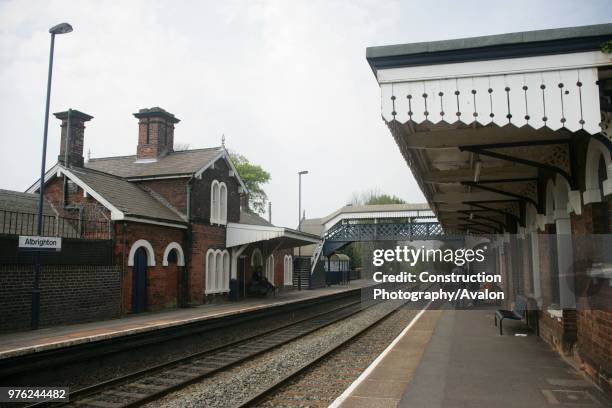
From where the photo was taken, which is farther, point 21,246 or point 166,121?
point 166,121

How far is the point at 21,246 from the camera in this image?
1131cm

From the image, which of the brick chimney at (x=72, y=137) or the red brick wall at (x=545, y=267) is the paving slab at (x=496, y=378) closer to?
the red brick wall at (x=545, y=267)

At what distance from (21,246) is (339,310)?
1371 centimetres

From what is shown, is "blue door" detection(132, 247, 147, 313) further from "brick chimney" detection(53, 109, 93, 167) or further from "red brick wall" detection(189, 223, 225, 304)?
"brick chimney" detection(53, 109, 93, 167)

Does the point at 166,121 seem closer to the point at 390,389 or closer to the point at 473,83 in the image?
the point at 390,389

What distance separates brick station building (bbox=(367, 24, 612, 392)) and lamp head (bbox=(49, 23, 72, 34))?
967 centimetres

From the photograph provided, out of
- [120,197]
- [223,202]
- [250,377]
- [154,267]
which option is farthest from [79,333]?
[223,202]

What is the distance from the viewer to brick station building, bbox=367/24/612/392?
386 centimetres

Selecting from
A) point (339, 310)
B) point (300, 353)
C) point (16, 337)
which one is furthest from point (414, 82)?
point (339, 310)

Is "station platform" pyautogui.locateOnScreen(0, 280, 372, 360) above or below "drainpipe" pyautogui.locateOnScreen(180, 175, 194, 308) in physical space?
below

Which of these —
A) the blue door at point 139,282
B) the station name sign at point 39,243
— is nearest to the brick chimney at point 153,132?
the blue door at point 139,282

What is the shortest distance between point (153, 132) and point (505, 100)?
63.5 ft

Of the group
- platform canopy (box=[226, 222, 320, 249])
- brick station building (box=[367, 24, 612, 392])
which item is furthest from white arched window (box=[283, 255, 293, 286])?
brick station building (box=[367, 24, 612, 392])

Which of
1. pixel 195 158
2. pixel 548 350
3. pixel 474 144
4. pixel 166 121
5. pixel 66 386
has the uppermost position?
pixel 166 121
